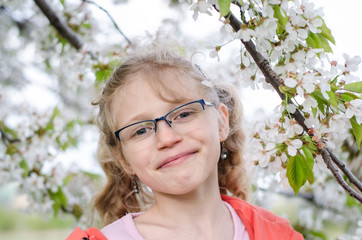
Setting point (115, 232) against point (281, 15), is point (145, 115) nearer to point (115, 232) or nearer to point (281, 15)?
point (115, 232)

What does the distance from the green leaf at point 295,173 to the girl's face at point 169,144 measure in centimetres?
33

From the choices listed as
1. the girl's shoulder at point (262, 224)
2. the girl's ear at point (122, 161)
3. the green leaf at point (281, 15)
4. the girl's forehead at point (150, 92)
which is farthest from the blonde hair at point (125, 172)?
the green leaf at point (281, 15)

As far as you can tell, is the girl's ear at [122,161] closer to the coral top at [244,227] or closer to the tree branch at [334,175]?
the coral top at [244,227]

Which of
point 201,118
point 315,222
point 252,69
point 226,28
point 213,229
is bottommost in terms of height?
point 315,222

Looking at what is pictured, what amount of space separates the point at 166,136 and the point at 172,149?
5cm

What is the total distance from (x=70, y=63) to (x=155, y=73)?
1023 mm

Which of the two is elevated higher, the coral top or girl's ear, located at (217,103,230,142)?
girl's ear, located at (217,103,230,142)

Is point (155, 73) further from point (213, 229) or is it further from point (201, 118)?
point (213, 229)

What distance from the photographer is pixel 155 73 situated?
161cm

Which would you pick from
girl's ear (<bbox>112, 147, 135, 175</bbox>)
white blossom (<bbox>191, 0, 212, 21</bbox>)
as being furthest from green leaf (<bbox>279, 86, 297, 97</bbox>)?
girl's ear (<bbox>112, 147, 135, 175</bbox>)

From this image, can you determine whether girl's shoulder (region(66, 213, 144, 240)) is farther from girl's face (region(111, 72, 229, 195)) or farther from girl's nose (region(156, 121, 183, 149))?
girl's nose (region(156, 121, 183, 149))

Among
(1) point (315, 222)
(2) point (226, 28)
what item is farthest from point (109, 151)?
(1) point (315, 222)

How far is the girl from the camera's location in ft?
4.85

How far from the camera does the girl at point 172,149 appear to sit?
1.48 metres
